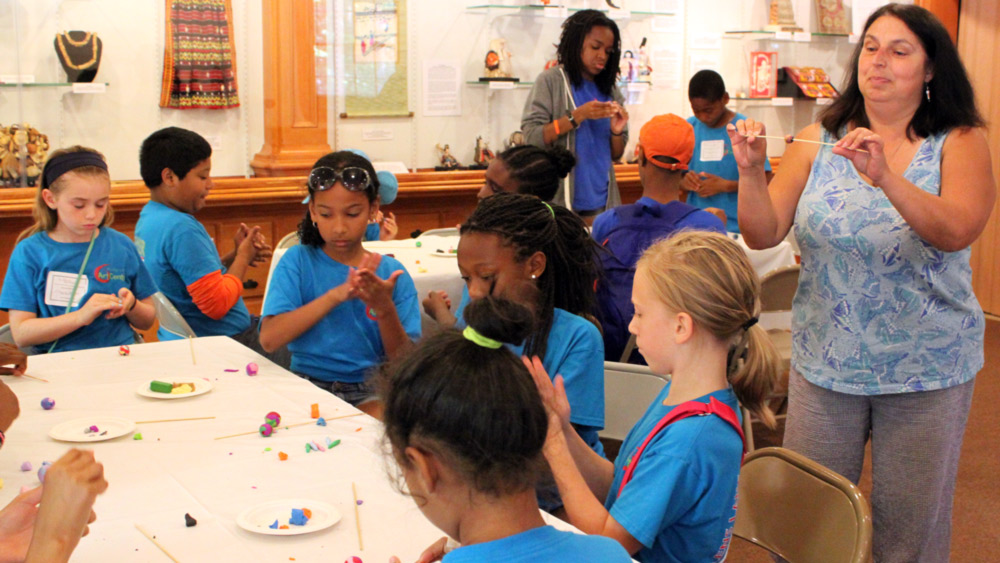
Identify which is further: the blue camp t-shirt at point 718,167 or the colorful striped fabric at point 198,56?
the colorful striped fabric at point 198,56

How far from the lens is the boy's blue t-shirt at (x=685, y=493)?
1.44m

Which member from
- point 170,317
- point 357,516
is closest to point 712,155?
point 170,317

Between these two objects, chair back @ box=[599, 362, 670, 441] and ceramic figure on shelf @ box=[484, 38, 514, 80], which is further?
ceramic figure on shelf @ box=[484, 38, 514, 80]

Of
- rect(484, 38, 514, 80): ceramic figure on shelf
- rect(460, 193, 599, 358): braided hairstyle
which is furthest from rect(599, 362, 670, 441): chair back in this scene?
rect(484, 38, 514, 80): ceramic figure on shelf

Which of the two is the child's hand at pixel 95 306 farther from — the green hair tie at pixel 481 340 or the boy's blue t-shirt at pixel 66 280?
the green hair tie at pixel 481 340

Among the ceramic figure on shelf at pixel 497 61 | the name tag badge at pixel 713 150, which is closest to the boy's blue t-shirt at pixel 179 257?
the name tag badge at pixel 713 150

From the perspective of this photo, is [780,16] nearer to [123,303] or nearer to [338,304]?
[338,304]

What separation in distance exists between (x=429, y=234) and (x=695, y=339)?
318 cm

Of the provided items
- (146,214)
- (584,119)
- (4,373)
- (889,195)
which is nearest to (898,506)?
(889,195)

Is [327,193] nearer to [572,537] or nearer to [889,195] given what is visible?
[889,195]

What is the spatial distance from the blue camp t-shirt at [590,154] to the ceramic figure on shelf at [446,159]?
3.66 feet

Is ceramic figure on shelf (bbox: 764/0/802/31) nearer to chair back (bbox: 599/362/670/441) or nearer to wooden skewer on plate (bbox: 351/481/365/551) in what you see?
chair back (bbox: 599/362/670/441)

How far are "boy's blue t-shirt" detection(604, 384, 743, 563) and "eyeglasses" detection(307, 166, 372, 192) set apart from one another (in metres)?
1.37

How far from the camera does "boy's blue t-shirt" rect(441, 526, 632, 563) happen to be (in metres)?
1.05
